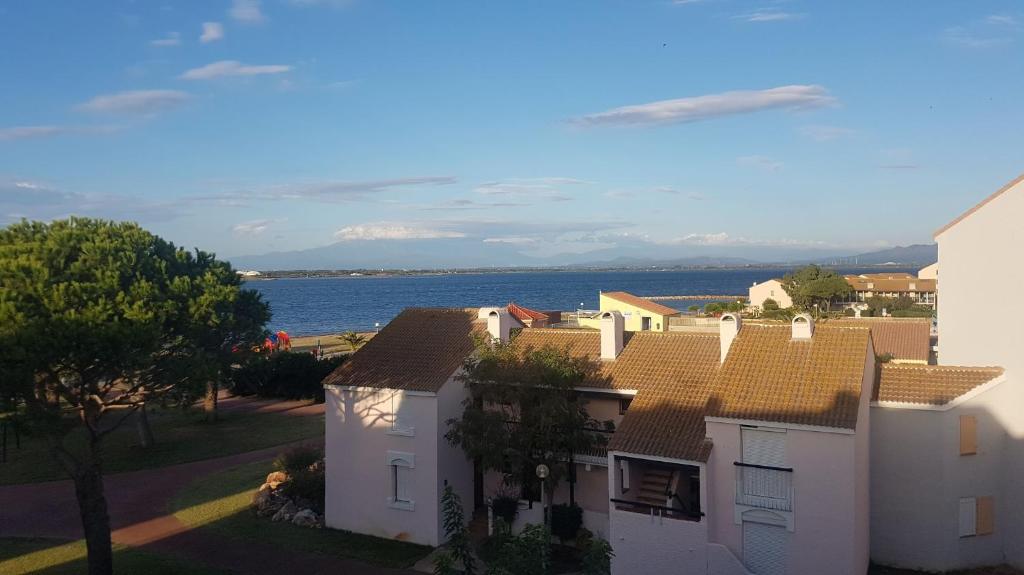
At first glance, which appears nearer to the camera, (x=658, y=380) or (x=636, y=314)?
(x=658, y=380)

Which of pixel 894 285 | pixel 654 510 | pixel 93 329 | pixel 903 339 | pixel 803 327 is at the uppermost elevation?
pixel 93 329

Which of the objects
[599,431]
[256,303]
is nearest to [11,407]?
[256,303]

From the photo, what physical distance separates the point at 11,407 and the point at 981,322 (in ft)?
88.1

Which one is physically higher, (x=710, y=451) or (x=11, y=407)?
(x=11, y=407)

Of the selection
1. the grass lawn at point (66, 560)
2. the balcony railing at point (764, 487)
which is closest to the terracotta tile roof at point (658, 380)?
the balcony railing at point (764, 487)

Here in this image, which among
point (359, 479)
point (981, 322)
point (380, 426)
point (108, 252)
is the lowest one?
point (359, 479)

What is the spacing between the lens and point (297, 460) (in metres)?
27.7

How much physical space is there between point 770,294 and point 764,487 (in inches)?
3351

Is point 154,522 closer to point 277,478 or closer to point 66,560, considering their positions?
point 66,560

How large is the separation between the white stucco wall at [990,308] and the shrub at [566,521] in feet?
37.4

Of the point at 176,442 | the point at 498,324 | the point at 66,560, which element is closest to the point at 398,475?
the point at 498,324

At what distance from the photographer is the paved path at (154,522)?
68.1 ft

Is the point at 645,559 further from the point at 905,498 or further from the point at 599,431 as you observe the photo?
the point at 905,498

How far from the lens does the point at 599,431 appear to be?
2161 cm
